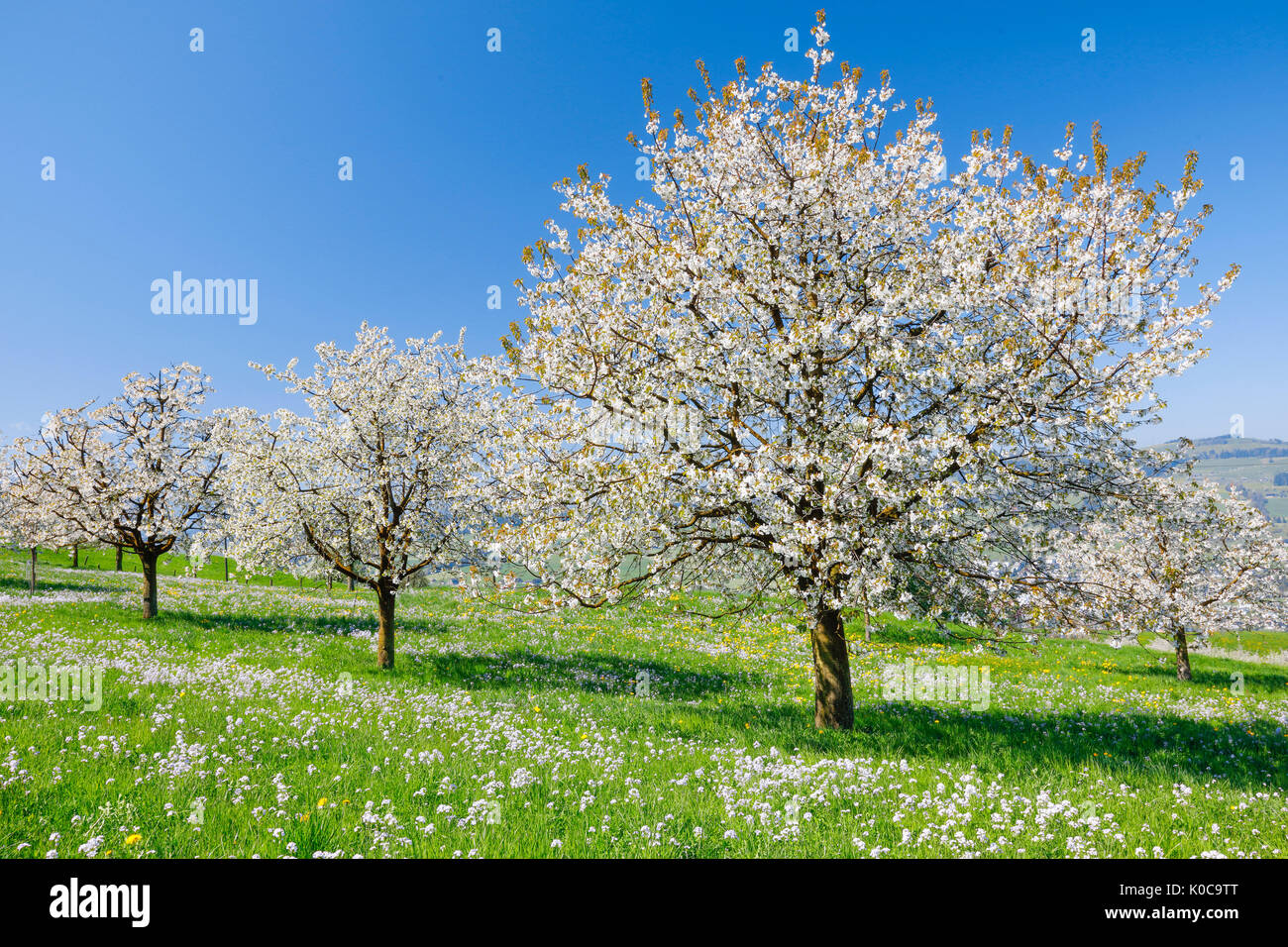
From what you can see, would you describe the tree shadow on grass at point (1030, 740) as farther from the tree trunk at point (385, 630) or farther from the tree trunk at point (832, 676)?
the tree trunk at point (385, 630)

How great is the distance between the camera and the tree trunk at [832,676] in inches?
451

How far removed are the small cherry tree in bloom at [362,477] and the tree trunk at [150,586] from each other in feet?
33.6

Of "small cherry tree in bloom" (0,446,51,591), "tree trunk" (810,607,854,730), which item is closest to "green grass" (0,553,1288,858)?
"tree trunk" (810,607,854,730)

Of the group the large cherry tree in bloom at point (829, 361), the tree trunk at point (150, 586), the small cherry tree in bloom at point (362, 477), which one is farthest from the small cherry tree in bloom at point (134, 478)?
the large cherry tree in bloom at point (829, 361)

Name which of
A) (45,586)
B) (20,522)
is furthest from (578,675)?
(45,586)

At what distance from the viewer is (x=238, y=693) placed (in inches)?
484

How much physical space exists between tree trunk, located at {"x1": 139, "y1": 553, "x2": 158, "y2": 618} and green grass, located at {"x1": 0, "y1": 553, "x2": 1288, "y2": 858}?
4.87m

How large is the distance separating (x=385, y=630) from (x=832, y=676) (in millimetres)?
12888

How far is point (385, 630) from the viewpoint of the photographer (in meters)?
17.5

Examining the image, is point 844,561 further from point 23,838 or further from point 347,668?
point 347,668

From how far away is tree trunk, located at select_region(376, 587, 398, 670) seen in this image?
1738 centimetres

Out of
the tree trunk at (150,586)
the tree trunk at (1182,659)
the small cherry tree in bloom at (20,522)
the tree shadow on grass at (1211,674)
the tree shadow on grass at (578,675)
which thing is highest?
the small cherry tree in bloom at (20,522)

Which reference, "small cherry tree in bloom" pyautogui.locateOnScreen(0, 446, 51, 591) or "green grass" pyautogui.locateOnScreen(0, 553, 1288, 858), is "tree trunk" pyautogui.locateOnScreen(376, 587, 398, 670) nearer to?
"green grass" pyautogui.locateOnScreen(0, 553, 1288, 858)
